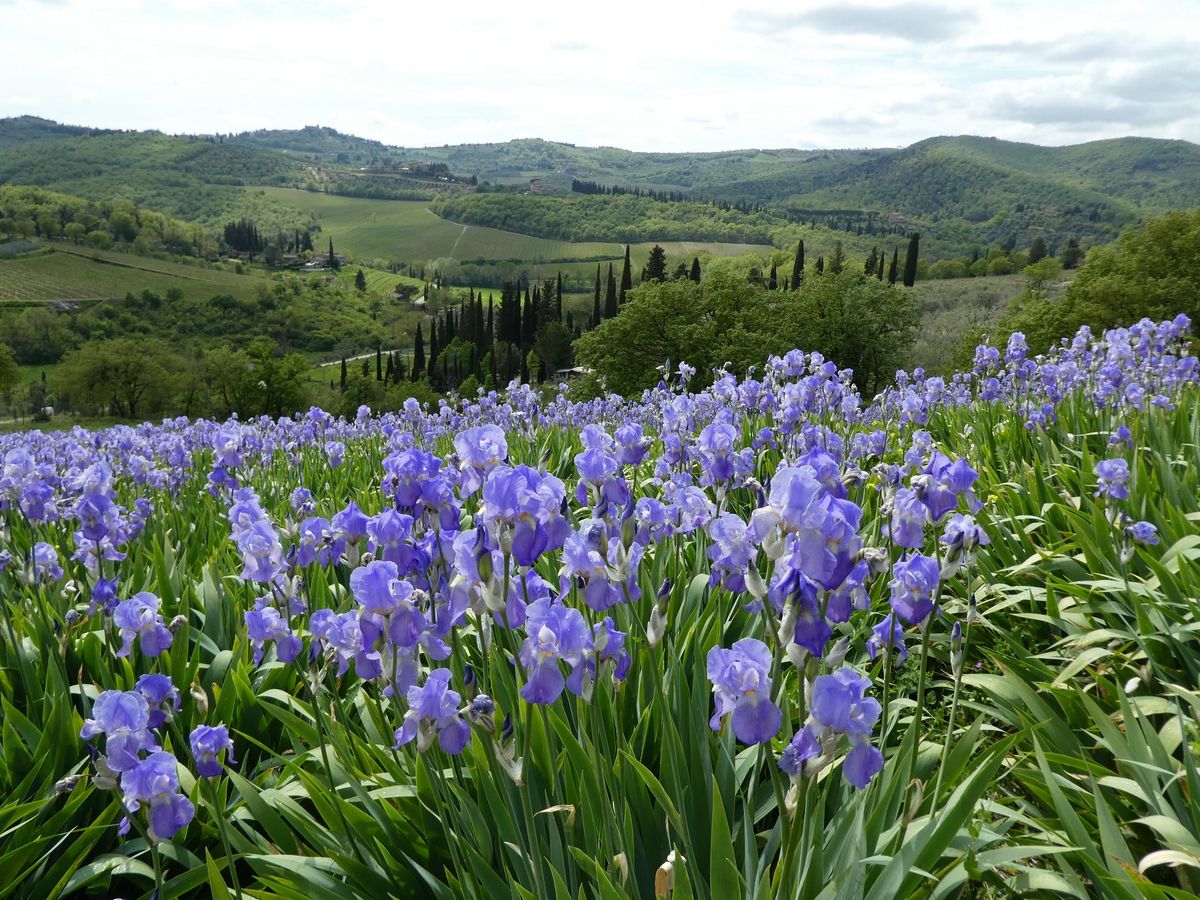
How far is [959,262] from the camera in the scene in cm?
10188

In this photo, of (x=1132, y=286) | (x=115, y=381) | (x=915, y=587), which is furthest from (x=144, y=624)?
(x=115, y=381)

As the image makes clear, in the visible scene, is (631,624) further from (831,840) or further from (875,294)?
Result: (875,294)

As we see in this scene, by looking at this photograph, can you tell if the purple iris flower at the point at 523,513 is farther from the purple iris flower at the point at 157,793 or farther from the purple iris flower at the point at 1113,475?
the purple iris flower at the point at 1113,475

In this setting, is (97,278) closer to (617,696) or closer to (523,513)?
(617,696)

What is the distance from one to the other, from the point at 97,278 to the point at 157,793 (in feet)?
531

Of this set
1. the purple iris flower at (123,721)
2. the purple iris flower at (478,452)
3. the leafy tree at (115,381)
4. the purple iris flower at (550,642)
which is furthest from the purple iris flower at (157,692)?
the leafy tree at (115,381)

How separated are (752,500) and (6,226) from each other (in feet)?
628

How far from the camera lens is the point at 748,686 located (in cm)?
160

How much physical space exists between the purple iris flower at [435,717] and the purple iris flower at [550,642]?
192 millimetres

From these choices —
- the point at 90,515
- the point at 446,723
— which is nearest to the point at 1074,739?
the point at 446,723

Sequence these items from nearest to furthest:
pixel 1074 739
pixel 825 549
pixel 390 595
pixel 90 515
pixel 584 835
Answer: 1. pixel 825 549
2. pixel 390 595
3. pixel 584 835
4. pixel 1074 739
5. pixel 90 515

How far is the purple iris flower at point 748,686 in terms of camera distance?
1.58 metres

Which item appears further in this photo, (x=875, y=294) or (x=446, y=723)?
(x=875, y=294)

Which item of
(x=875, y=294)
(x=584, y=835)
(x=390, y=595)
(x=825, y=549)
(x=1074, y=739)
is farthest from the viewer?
(x=875, y=294)
